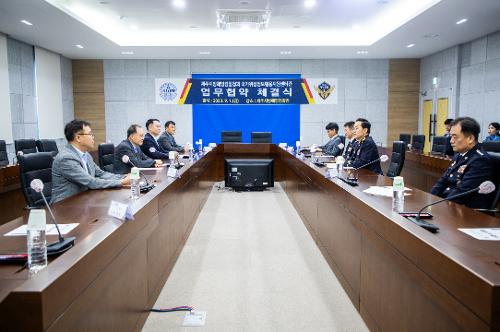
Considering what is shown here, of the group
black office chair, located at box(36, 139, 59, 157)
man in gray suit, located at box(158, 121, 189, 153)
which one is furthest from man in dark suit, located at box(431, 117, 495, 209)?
black office chair, located at box(36, 139, 59, 157)

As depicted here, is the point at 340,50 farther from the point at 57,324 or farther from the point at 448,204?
the point at 57,324

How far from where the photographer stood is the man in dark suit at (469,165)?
265cm

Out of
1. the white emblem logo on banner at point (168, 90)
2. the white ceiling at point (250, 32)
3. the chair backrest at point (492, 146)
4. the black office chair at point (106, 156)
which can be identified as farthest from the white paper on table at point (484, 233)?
the white emblem logo on banner at point (168, 90)

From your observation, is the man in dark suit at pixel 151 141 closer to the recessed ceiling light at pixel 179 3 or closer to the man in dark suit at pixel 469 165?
the recessed ceiling light at pixel 179 3

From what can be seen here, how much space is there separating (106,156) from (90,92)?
6.42 m

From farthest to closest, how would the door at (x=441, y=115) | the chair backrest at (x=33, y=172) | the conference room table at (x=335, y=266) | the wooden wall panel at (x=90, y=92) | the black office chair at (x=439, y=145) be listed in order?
the wooden wall panel at (x=90, y=92) < the door at (x=441, y=115) < the black office chair at (x=439, y=145) < the chair backrest at (x=33, y=172) < the conference room table at (x=335, y=266)

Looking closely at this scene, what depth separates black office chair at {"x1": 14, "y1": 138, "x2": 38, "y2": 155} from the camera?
230 inches

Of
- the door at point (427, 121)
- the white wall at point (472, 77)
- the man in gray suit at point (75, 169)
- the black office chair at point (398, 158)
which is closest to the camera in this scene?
the man in gray suit at point (75, 169)

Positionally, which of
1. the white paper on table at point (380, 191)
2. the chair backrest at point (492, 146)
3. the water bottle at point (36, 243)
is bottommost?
the white paper on table at point (380, 191)

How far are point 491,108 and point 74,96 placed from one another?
8.98m

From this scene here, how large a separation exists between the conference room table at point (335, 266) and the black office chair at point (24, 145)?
3.35 m

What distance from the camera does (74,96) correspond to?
410 inches

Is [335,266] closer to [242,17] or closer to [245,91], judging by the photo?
[242,17]

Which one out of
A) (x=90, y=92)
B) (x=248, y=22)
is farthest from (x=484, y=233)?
(x=90, y=92)
